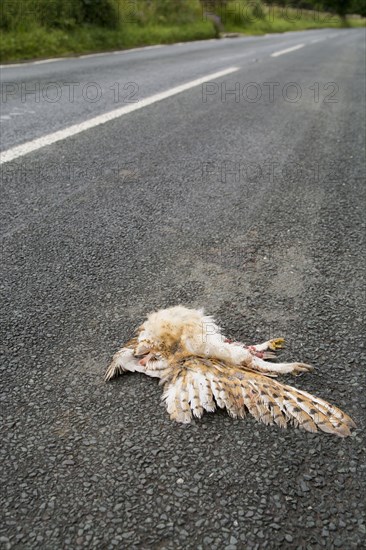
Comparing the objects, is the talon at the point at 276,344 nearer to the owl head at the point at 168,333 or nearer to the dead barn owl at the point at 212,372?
the dead barn owl at the point at 212,372

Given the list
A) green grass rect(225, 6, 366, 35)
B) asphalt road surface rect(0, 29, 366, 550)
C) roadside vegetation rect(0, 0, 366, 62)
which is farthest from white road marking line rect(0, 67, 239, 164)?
green grass rect(225, 6, 366, 35)

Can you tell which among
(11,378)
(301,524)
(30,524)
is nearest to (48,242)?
(11,378)

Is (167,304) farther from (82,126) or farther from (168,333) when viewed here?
(82,126)

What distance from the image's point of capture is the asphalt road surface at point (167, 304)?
148cm

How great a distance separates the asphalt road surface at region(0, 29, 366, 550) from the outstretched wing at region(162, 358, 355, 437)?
4 cm

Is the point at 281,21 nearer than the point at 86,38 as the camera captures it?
No

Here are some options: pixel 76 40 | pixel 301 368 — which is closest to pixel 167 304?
pixel 301 368

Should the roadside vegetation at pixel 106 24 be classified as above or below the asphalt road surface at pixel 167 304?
above

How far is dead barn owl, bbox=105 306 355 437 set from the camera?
1.80 meters

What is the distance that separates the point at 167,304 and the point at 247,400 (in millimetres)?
734

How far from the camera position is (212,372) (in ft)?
6.26

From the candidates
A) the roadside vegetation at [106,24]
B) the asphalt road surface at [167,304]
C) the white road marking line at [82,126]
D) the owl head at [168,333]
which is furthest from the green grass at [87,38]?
the owl head at [168,333]

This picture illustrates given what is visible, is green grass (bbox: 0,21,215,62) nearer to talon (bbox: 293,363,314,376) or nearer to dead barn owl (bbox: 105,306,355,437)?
dead barn owl (bbox: 105,306,355,437)

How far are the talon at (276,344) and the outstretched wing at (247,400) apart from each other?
0.77ft
